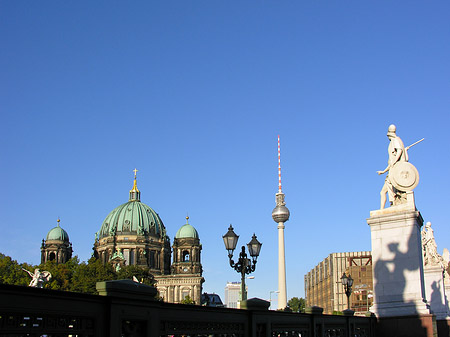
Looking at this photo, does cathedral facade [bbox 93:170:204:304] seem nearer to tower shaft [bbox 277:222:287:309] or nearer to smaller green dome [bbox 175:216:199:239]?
smaller green dome [bbox 175:216:199:239]

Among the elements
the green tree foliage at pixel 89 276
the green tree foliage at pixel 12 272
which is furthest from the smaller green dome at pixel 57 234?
the green tree foliage at pixel 12 272

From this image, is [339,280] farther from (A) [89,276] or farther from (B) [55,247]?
(B) [55,247]

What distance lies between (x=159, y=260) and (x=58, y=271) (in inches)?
1783

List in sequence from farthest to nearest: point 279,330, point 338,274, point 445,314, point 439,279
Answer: point 338,274
point 439,279
point 445,314
point 279,330

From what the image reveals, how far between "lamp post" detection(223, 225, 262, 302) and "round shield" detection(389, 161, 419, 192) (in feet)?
20.5

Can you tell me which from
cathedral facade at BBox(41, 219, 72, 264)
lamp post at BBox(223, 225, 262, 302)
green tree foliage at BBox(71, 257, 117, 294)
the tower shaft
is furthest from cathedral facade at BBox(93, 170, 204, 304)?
lamp post at BBox(223, 225, 262, 302)

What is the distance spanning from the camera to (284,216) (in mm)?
87688

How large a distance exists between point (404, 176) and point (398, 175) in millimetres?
255

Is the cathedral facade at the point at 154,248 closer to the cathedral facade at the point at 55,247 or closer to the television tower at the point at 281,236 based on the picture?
the cathedral facade at the point at 55,247

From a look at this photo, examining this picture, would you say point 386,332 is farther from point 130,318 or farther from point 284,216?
point 284,216

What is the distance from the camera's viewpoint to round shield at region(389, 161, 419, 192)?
22375 millimetres

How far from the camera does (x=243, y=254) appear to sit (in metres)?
22.1

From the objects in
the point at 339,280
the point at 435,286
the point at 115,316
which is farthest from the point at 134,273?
the point at 115,316

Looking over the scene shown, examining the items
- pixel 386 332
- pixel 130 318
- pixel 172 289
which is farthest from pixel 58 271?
pixel 130 318
